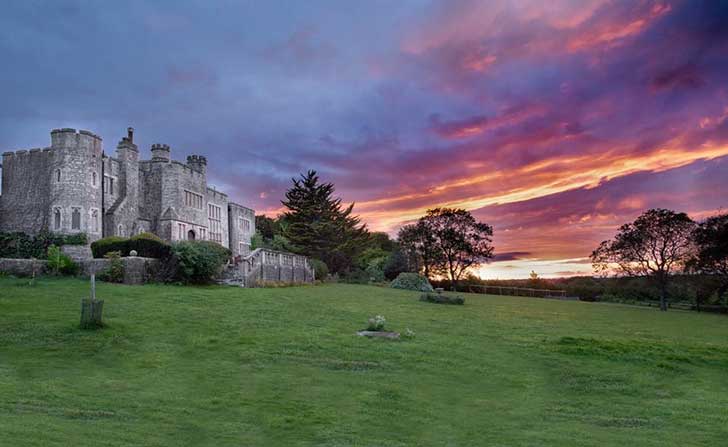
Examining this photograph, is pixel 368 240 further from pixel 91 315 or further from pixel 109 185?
pixel 91 315

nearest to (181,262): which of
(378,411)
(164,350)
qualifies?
(164,350)

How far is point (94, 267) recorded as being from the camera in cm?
2920

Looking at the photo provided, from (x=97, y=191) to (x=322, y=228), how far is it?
25.0 m

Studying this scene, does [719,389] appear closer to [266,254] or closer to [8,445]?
[8,445]

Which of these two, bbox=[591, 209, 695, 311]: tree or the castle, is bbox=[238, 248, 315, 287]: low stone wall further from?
bbox=[591, 209, 695, 311]: tree

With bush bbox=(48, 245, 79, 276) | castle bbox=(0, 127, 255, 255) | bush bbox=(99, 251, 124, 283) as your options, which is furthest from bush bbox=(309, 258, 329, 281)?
bush bbox=(48, 245, 79, 276)

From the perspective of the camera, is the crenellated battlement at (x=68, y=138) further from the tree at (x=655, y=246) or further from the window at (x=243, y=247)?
the tree at (x=655, y=246)

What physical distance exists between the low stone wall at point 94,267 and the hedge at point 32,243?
47.2 feet

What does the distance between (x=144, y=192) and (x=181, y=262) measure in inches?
951

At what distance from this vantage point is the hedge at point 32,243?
4253cm

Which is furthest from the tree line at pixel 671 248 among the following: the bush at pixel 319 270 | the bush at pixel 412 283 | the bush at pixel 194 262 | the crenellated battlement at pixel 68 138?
the crenellated battlement at pixel 68 138

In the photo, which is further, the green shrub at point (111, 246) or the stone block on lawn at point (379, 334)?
the green shrub at point (111, 246)

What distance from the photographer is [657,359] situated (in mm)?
16656

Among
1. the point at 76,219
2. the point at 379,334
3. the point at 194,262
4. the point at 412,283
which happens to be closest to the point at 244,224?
the point at 76,219
